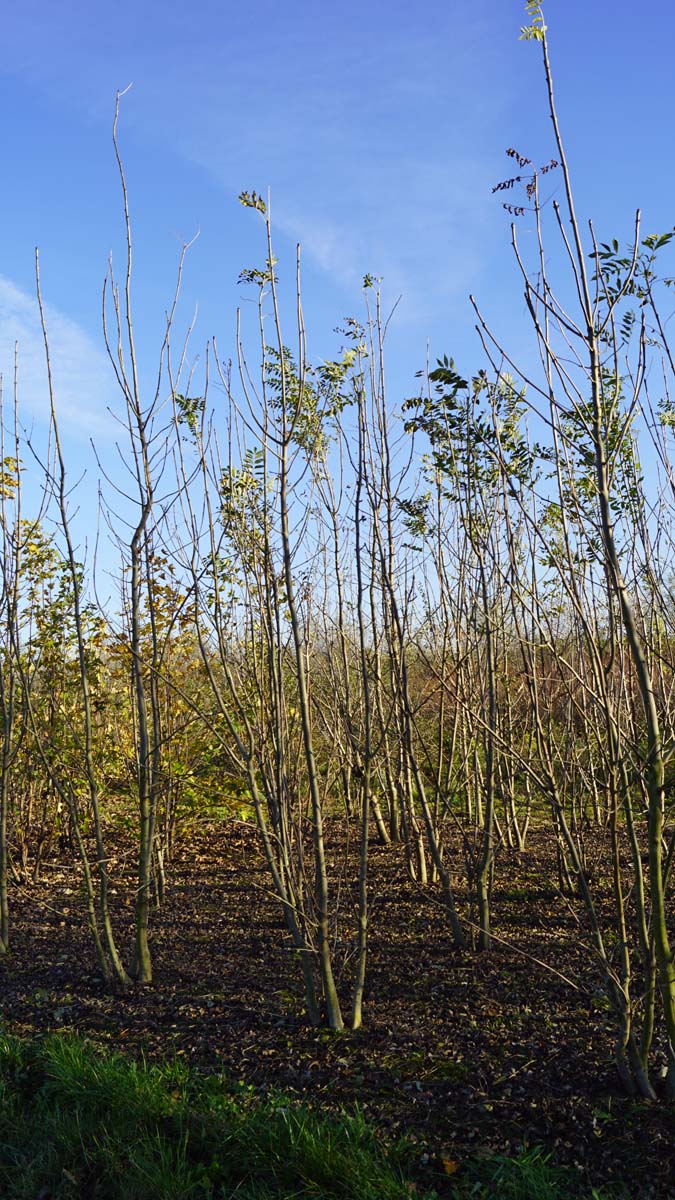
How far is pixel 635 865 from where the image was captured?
2.82 m

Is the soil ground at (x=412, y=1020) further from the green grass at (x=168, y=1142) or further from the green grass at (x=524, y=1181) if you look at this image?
the green grass at (x=168, y=1142)

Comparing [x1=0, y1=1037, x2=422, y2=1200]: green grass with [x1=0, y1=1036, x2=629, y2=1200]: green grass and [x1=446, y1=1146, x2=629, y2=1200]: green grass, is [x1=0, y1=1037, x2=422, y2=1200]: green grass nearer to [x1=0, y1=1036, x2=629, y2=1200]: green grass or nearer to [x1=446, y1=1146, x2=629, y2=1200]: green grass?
[x1=0, y1=1036, x2=629, y2=1200]: green grass

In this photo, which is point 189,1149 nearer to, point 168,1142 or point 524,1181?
point 168,1142

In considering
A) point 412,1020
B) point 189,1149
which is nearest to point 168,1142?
point 189,1149

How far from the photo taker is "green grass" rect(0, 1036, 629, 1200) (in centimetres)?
245

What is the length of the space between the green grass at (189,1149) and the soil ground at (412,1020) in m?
0.11

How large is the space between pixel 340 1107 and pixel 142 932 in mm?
1671

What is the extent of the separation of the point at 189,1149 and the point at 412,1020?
1042 millimetres

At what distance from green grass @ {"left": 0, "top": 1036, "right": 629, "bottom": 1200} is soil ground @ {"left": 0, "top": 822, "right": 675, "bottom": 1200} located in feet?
0.37

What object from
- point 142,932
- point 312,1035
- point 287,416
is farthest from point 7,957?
point 287,416

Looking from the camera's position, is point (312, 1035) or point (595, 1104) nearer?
point (595, 1104)

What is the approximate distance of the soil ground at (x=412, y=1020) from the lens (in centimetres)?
263

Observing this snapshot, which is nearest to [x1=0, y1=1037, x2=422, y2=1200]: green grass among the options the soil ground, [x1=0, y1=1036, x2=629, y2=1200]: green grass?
[x1=0, y1=1036, x2=629, y2=1200]: green grass

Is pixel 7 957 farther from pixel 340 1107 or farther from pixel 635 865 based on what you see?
pixel 635 865
